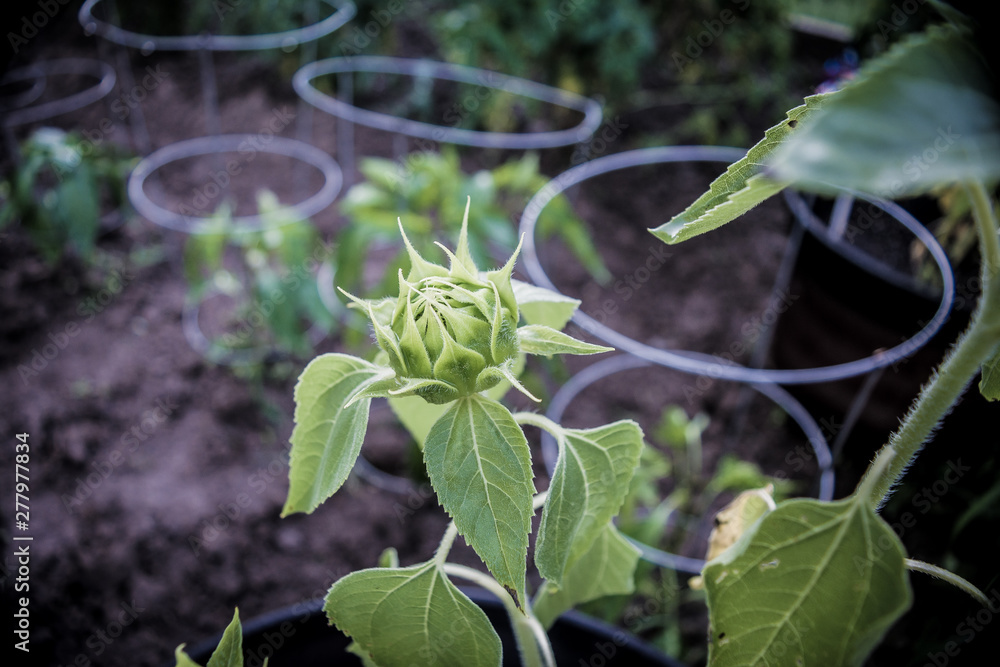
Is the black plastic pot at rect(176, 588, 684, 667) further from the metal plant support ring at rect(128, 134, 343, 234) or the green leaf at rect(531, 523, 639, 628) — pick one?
the metal plant support ring at rect(128, 134, 343, 234)

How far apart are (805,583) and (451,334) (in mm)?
189

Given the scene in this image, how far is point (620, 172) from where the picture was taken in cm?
213

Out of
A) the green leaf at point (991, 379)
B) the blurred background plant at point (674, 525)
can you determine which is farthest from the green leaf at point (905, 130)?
the blurred background plant at point (674, 525)

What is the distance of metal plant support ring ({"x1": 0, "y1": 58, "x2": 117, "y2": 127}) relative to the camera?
5.94ft

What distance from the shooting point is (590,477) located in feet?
1.31

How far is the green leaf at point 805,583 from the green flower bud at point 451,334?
0.43ft

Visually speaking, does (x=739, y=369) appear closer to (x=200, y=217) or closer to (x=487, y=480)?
(x=487, y=480)

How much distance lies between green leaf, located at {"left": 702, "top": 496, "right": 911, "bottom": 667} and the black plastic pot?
295 mm

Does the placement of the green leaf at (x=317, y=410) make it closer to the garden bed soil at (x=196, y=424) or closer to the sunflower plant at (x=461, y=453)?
the sunflower plant at (x=461, y=453)

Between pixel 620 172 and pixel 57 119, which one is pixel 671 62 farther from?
pixel 57 119

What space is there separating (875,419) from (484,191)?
2.59 ft

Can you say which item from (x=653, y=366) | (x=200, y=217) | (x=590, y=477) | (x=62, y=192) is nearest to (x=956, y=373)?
(x=590, y=477)

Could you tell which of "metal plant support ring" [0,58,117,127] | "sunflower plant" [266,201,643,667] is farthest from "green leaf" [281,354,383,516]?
"metal plant support ring" [0,58,117,127]

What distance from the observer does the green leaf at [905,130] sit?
0.18 metres
